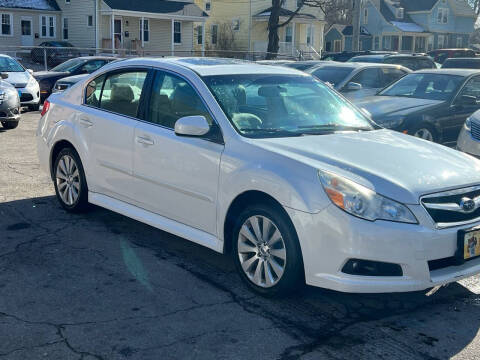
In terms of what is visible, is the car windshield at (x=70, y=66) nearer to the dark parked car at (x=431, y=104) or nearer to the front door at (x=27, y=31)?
the dark parked car at (x=431, y=104)

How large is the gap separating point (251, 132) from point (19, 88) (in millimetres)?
12727

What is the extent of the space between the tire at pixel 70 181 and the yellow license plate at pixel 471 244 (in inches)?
149

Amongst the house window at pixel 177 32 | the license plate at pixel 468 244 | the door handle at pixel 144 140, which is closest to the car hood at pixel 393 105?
the door handle at pixel 144 140

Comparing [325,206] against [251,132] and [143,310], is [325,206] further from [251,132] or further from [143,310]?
[143,310]

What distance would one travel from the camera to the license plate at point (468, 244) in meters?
4.25

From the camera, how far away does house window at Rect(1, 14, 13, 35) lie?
133ft

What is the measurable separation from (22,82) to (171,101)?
39.1 ft

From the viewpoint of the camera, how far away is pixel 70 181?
668 cm

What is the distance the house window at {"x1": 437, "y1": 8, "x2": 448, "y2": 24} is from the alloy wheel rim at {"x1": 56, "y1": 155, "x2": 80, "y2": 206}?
64273 millimetres

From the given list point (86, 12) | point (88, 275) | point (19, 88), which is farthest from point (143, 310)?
point (86, 12)

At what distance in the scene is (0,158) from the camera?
988cm

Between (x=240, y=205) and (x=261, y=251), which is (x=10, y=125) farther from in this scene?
(x=261, y=251)

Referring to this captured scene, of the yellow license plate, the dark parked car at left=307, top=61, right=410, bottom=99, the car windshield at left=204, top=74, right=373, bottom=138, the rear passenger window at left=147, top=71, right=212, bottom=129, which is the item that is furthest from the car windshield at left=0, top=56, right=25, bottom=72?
the yellow license plate

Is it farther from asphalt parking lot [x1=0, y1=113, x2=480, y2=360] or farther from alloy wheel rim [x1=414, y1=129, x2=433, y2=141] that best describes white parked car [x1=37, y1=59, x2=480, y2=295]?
alloy wheel rim [x1=414, y1=129, x2=433, y2=141]
